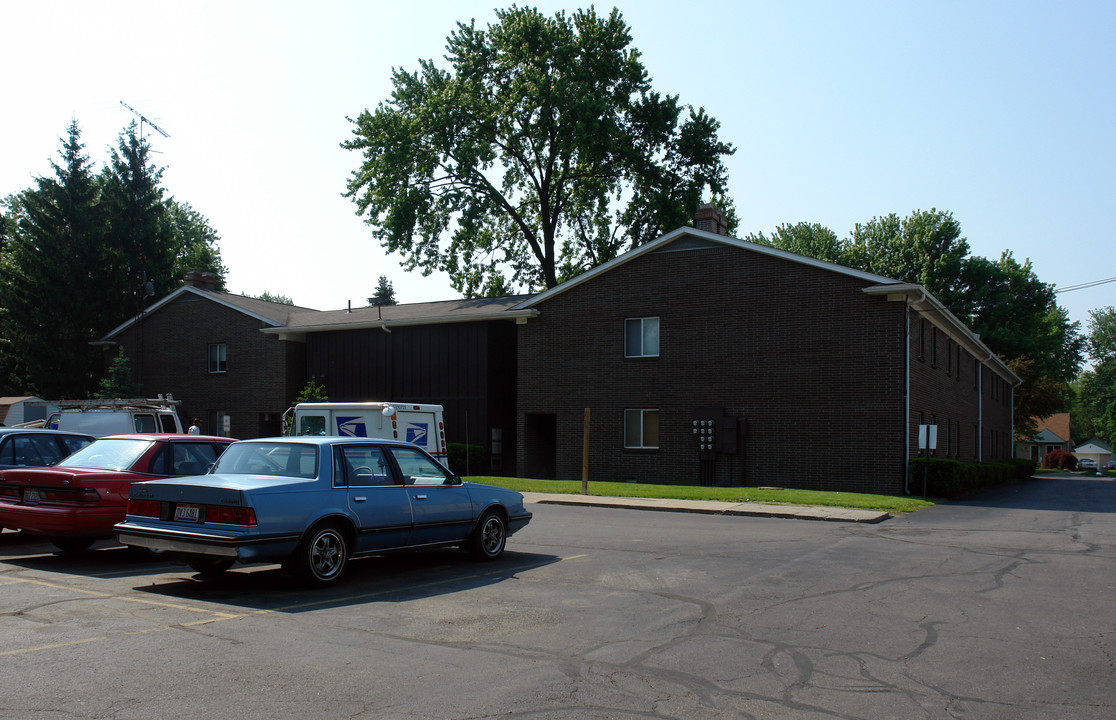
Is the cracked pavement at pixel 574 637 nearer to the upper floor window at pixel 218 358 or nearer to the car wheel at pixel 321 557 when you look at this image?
the car wheel at pixel 321 557

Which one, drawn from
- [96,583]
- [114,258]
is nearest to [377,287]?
[114,258]

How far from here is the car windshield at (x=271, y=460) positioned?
9.57 metres

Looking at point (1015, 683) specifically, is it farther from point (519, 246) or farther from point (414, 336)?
point (519, 246)

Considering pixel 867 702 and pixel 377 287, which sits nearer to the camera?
pixel 867 702

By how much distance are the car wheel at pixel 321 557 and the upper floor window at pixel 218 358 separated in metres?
30.8

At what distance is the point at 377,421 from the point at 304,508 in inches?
475

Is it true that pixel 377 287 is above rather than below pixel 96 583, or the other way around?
above

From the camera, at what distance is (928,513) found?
1997 cm

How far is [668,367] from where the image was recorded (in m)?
28.2

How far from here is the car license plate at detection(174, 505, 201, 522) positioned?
356 inches

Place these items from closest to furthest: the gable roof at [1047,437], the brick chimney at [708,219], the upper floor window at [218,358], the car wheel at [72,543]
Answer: the car wheel at [72,543], the brick chimney at [708,219], the upper floor window at [218,358], the gable roof at [1047,437]

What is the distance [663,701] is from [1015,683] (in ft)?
8.05

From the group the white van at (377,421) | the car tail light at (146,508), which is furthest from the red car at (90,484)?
the white van at (377,421)

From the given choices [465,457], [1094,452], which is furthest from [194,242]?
[1094,452]
